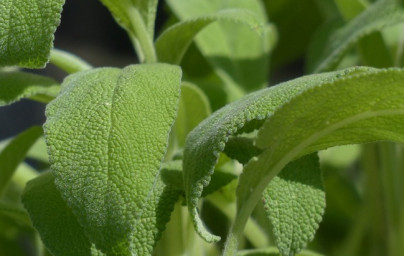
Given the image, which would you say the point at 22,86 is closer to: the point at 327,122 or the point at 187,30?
the point at 187,30

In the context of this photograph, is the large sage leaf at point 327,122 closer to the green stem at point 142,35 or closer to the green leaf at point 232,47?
the green stem at point 142,35

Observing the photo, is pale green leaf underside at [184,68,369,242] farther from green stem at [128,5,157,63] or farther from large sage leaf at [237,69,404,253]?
green stem at [128,5,157,63]

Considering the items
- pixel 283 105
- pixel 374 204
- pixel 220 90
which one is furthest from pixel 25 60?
pixel 374 204

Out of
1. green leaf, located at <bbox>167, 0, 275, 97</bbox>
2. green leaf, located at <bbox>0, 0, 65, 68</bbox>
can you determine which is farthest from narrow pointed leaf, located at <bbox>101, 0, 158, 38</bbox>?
green leaf, located at <bbox>167, 0, 275, 97</bbox>

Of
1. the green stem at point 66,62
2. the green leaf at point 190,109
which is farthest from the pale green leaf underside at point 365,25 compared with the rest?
the green stem at point 66,62

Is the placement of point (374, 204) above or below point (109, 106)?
below

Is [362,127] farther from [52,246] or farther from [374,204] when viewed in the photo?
[374,204]
